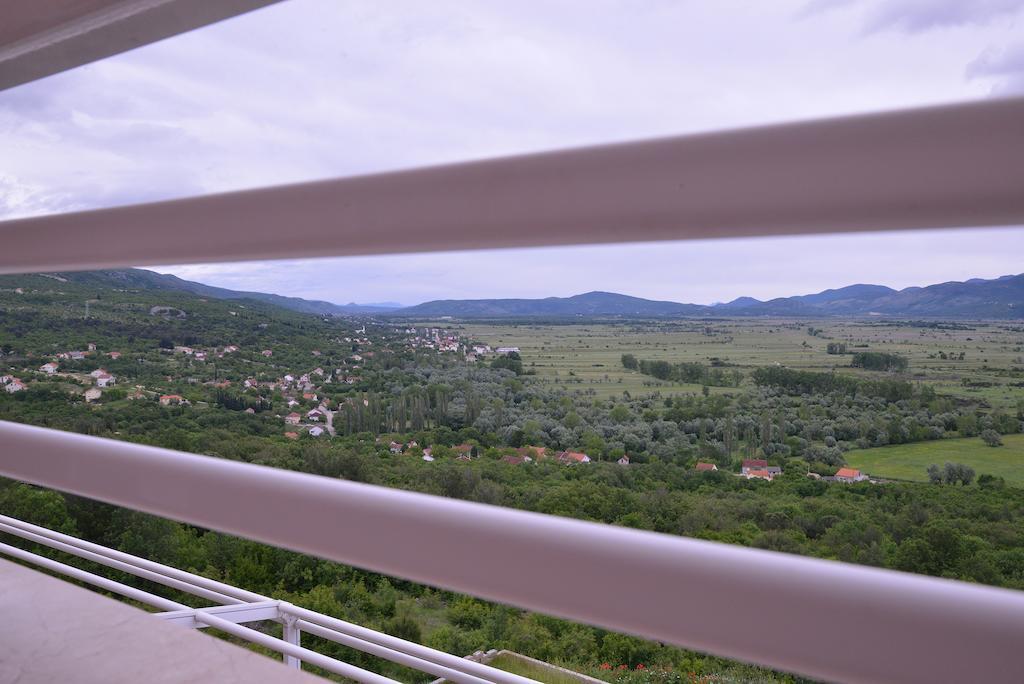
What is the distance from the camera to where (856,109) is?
0.39 meters

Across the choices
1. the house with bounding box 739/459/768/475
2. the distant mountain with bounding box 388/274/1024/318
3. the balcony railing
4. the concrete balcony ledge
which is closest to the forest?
the house with bounding box 739/459/768/475

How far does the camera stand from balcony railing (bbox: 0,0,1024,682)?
0.37 m

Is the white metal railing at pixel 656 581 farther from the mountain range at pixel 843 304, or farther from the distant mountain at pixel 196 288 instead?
the distant mountain at pixel 196 288

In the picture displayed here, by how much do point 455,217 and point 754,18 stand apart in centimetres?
84

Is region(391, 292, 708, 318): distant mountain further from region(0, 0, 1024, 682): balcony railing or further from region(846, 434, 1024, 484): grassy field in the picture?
region(0, 0, 1024, 682): balcony railing

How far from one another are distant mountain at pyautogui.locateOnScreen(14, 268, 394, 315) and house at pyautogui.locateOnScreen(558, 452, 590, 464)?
883 millimetres

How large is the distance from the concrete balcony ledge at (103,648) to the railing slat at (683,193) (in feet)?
1.65

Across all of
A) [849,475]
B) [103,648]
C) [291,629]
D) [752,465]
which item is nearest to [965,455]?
[849,475]

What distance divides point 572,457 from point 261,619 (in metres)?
0.56

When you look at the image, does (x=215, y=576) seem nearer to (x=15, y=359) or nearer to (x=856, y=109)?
(x=15, y=359)

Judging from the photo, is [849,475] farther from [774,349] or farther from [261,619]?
[261,619]

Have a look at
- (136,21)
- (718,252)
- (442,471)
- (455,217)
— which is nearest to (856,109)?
(455,217)

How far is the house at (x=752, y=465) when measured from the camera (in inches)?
40.7

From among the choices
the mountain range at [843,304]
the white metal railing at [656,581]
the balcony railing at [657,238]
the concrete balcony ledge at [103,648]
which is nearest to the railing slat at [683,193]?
the balcony railing at [657,238]
